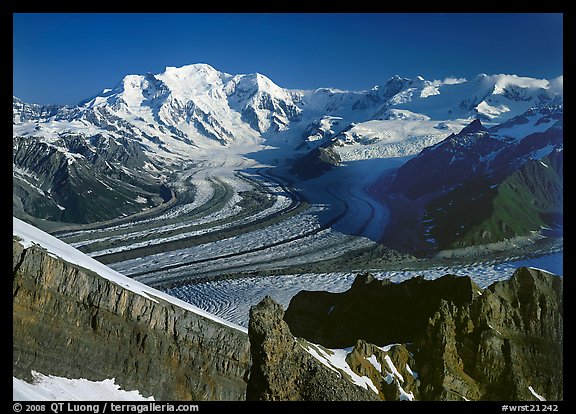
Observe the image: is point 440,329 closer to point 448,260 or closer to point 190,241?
point 448,260

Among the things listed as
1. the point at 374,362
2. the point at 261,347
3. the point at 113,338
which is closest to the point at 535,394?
the point at 374,362

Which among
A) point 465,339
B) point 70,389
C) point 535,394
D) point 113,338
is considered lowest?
point 70,389

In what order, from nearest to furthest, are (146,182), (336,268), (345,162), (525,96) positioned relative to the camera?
(336,268), (146,182), (345,162), (525,96)

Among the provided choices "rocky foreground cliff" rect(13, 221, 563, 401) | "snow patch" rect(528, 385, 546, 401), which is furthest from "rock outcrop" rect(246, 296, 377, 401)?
"snow patch" rect(528, 385, 546, 401)

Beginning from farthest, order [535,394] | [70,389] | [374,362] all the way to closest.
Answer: [535,394]
[374,362]
[70,389]

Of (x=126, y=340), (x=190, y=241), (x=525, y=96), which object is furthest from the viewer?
(x=525, y=96)

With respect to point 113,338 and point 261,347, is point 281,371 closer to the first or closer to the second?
point 261,347

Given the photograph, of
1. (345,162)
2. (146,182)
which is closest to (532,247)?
(345,162)
